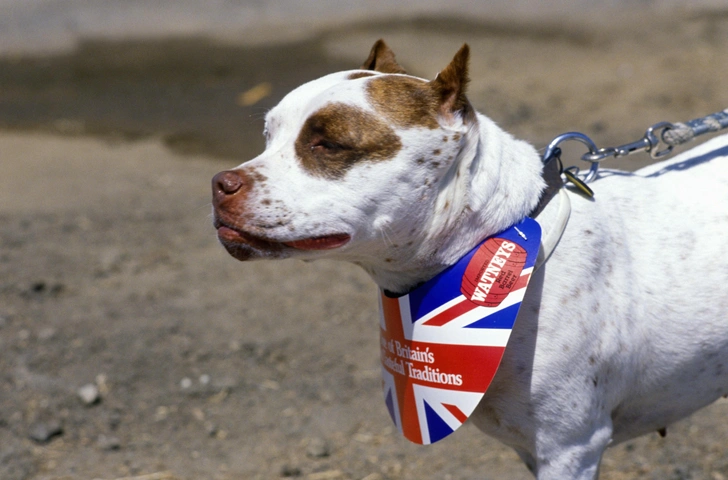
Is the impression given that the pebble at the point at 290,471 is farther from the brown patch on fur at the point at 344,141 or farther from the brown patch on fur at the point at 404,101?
the brown patch on fur at the point at 404,101

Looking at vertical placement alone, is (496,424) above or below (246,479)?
above

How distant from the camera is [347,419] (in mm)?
4230

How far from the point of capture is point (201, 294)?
17.5ft

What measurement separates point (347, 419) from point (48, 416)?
1497 millimetres

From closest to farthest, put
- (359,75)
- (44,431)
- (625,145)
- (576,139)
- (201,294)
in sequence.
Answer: (359,75) → (576,139) → (625,145) → (44,431) → (201,294)

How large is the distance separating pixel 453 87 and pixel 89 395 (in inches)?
108

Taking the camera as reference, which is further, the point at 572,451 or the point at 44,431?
the point at 44,431

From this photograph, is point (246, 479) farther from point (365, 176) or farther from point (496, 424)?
point (365, 176)

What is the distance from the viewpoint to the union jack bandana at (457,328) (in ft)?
8.13

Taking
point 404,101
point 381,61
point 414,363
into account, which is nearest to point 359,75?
point 404,101

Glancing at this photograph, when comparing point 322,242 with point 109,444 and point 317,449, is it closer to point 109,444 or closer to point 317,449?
point 317,449

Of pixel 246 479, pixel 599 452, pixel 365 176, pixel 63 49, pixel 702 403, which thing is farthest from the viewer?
pixel 63 49

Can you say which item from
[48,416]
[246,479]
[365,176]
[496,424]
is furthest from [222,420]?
[365,176]

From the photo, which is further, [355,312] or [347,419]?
[355,312]
